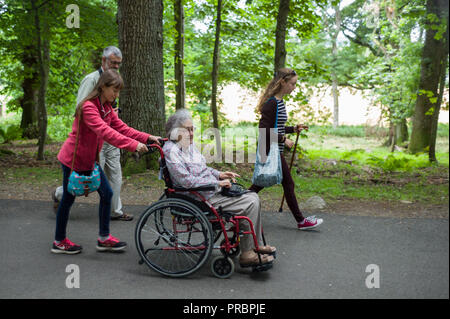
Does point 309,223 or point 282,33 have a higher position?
point 282,33

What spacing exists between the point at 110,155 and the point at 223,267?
2.27 meters

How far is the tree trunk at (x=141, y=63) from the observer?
7.46 metres

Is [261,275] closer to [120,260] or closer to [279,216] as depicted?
[120,260]

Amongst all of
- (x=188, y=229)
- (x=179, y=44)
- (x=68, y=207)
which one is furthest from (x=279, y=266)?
(x=179, y=44)

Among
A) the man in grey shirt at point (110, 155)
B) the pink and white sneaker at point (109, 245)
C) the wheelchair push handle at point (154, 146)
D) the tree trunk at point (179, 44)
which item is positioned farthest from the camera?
the tree trunk at point (179, 44)

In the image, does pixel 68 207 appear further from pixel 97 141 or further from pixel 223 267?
pixel 223 267

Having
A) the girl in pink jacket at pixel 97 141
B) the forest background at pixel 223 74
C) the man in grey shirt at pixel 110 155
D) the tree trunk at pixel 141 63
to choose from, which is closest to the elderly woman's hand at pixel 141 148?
the girl in pink jacket at pixel 97 141

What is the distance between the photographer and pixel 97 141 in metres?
3.85

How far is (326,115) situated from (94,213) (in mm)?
9805

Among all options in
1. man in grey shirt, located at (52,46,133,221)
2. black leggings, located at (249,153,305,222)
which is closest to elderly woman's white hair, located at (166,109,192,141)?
man in grey shirt, located at (52,46,133,221)

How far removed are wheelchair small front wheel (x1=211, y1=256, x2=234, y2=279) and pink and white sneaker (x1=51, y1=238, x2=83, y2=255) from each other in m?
1.41

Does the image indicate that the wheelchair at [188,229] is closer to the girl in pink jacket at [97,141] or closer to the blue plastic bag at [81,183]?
the girl in pink jacket at [97,141]

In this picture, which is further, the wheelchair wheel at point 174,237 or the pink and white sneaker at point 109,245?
the pink and white sneaker at point 109,245

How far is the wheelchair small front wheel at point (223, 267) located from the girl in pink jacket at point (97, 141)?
3.56 ft
